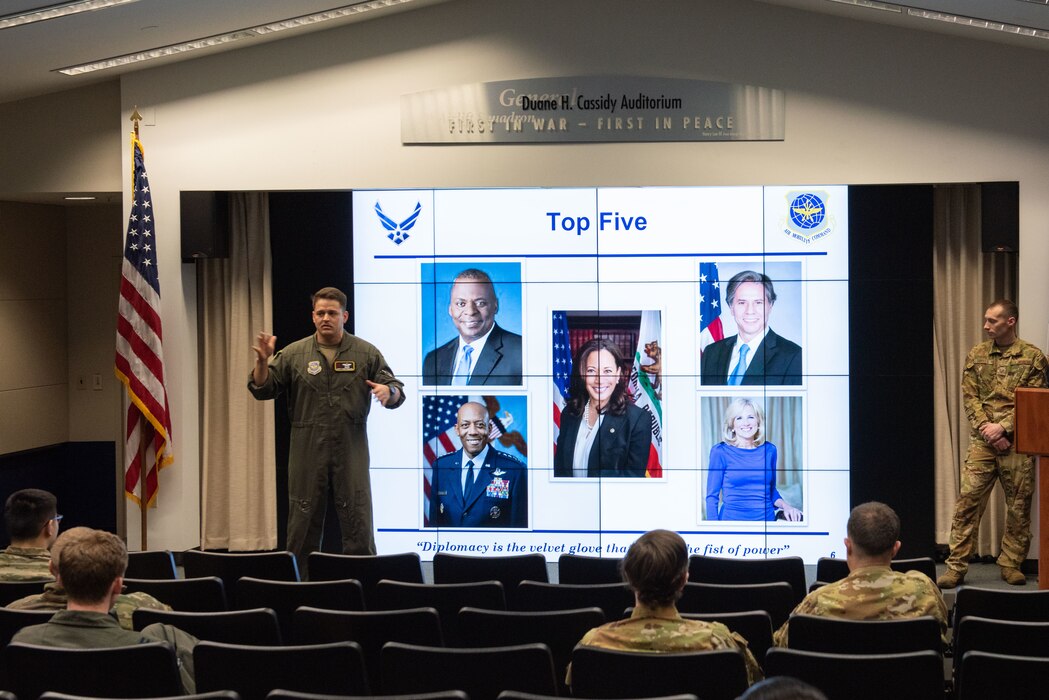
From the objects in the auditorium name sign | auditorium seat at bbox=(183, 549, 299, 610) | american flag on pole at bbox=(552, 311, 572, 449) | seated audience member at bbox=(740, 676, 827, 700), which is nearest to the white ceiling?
the auditorium name sign

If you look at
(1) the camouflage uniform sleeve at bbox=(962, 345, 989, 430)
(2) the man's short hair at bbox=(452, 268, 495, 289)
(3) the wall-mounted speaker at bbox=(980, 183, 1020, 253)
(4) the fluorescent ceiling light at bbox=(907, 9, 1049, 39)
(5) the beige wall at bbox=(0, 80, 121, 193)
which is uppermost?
(4) the fluorescent ceiling light at bbox=(907, 9, 1049, 39)

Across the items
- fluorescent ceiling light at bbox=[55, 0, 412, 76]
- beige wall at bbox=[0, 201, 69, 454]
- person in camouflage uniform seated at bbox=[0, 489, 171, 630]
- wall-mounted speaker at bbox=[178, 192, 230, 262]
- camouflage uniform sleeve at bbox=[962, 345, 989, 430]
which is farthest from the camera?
beige wall at bbox=[0, 201, 69, 454]

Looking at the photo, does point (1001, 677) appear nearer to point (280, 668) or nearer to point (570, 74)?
point (280, 668)

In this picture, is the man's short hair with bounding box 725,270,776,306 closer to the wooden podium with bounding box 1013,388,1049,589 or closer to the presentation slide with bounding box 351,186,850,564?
the presentation slide with bounding box 351,186,850,564

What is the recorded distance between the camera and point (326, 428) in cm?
700

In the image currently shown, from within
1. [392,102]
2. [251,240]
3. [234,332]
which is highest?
[392,102]

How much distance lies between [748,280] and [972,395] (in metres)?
1.87

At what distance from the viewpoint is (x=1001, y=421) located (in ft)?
25.6

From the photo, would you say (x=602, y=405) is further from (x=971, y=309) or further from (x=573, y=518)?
(x=971, y=309)

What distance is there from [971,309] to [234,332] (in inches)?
229

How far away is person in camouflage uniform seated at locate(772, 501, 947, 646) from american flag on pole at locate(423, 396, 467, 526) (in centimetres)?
515

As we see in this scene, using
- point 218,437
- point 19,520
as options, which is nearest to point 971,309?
point 218,437

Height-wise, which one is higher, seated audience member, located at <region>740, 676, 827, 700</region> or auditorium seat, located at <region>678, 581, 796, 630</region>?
seated audience member, located at <region>740, 676, 827, 700</region>

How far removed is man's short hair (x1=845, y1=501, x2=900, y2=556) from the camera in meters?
4.14
